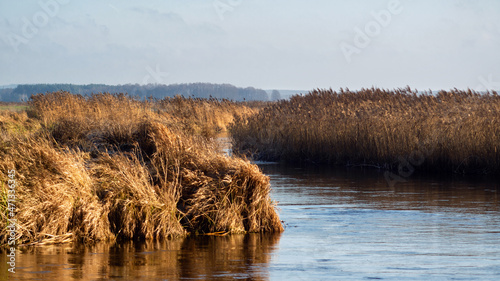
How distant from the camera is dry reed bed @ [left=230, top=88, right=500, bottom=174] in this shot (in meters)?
17.8

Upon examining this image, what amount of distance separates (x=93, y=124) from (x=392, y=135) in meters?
8.26

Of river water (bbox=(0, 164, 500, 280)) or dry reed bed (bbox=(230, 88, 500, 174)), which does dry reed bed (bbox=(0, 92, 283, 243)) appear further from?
dry reed bed (bbox=(230, 88, 500, 174))

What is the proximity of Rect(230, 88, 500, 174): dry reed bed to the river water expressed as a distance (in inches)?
172

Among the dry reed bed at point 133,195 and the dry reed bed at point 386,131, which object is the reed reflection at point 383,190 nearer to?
the dry reed bed at point 386,131

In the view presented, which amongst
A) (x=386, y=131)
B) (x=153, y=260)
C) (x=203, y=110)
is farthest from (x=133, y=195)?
(x=203, y=110)

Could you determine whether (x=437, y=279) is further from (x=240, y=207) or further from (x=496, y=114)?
(x=496, y=114)

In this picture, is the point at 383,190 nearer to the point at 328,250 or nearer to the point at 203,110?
the point at 328,250

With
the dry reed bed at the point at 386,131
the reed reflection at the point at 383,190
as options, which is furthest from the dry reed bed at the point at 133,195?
the dry reed bed at the point at 386,131

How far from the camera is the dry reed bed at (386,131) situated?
17.8 m

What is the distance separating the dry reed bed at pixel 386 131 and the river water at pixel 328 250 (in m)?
4.38

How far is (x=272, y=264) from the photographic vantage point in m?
8.27

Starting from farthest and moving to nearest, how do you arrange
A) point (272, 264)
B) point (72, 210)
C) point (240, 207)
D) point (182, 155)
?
1. point (182, 155)
2. point (240, 207)
3. point (72, 210)
4. point (272, 264)

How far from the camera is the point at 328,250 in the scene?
356 inches

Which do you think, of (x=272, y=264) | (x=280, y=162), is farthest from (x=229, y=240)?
(x=280, y=162)
